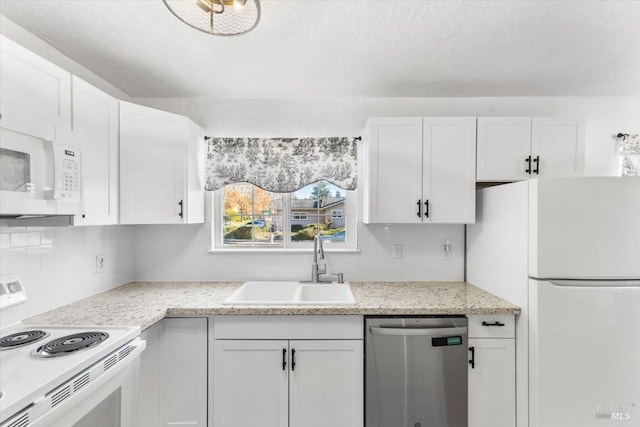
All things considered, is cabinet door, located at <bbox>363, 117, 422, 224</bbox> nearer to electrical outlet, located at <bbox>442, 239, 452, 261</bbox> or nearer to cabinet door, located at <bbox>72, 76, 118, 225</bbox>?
electrical outlet, located at <bbox>442, 239, 452, 261</bbox>

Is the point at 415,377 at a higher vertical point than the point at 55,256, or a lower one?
lower

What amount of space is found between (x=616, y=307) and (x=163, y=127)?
113 inches

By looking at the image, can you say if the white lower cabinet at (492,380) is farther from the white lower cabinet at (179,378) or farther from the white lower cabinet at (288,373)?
the white lower cabinet at (179,378)

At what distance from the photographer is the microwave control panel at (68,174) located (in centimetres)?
125

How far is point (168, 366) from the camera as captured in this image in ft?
6.01

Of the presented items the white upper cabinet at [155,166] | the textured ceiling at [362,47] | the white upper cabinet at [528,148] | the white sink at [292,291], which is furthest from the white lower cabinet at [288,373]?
the textured ceiling at [362,47]

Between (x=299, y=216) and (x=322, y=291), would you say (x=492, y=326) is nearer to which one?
(x=322, y=291)

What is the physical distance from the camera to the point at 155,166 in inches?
80.7

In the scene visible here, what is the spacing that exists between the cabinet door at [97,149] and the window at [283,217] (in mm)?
847

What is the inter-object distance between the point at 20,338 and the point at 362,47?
2198mm

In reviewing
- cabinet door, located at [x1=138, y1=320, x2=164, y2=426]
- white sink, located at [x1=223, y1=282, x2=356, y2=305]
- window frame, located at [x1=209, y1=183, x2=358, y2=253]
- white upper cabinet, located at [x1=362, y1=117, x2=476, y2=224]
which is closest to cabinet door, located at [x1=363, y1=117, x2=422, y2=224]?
white upper cabinet, located at [x1=362, y1=117, x2=476, y2=224]

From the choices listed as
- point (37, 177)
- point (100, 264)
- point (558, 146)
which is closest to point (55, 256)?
point (100, 264)

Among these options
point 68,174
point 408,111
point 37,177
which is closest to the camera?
point 37,177

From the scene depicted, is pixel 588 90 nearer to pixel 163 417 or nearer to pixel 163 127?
pixel 163 127
